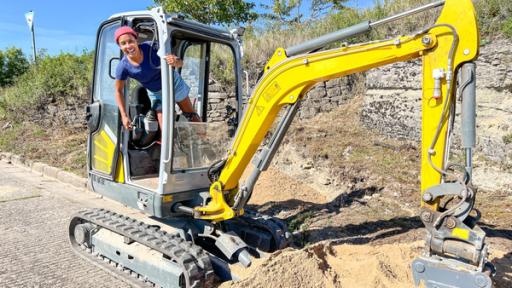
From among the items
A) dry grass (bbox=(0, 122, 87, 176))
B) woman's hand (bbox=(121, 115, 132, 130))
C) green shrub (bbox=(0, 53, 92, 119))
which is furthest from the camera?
green shrub (bbox=(0, 53, 92, 119))

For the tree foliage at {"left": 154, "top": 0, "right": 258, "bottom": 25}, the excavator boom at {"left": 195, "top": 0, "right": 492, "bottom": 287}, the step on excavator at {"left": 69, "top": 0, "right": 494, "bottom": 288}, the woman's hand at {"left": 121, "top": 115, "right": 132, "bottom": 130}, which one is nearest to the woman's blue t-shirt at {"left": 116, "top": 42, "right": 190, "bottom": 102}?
the step on excavator at {"left": 69, "top": 0, "right": 494, "bottom": 288}

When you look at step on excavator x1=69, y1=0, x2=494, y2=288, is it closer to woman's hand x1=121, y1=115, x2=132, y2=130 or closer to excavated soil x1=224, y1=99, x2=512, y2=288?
woman's hand x1=121, y1=115, x2=132, y2=130

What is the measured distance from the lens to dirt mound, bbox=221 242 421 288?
2.96 m

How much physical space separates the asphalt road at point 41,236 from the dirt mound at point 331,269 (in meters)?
1.40

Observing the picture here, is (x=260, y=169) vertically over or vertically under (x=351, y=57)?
under

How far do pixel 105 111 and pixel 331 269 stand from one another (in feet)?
8.55

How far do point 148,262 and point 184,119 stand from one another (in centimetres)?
134

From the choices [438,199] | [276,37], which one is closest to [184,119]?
[438,199]

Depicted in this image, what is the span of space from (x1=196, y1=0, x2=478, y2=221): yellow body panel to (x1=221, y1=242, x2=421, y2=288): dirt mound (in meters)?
0.64

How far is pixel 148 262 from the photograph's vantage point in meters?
3.38

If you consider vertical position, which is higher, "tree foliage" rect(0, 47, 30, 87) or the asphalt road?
"tree foliage" rect(0, 47, 30, 87)

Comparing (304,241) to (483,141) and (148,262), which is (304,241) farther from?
(483,141)

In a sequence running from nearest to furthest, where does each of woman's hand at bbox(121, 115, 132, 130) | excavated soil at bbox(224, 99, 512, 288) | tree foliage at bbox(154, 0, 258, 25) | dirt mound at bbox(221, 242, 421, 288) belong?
dirt mound at bbox(221, 242, 421, 288) → excavated soil at bbox(224, 99, 512, 288) → woman's hand at bbox(121, 115, 132, 130) → tree foliage at bbox(154, 0, 258, 25)

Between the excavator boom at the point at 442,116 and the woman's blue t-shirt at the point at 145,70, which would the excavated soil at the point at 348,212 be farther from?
the woman's blue t-shirt at the point at 145,70
